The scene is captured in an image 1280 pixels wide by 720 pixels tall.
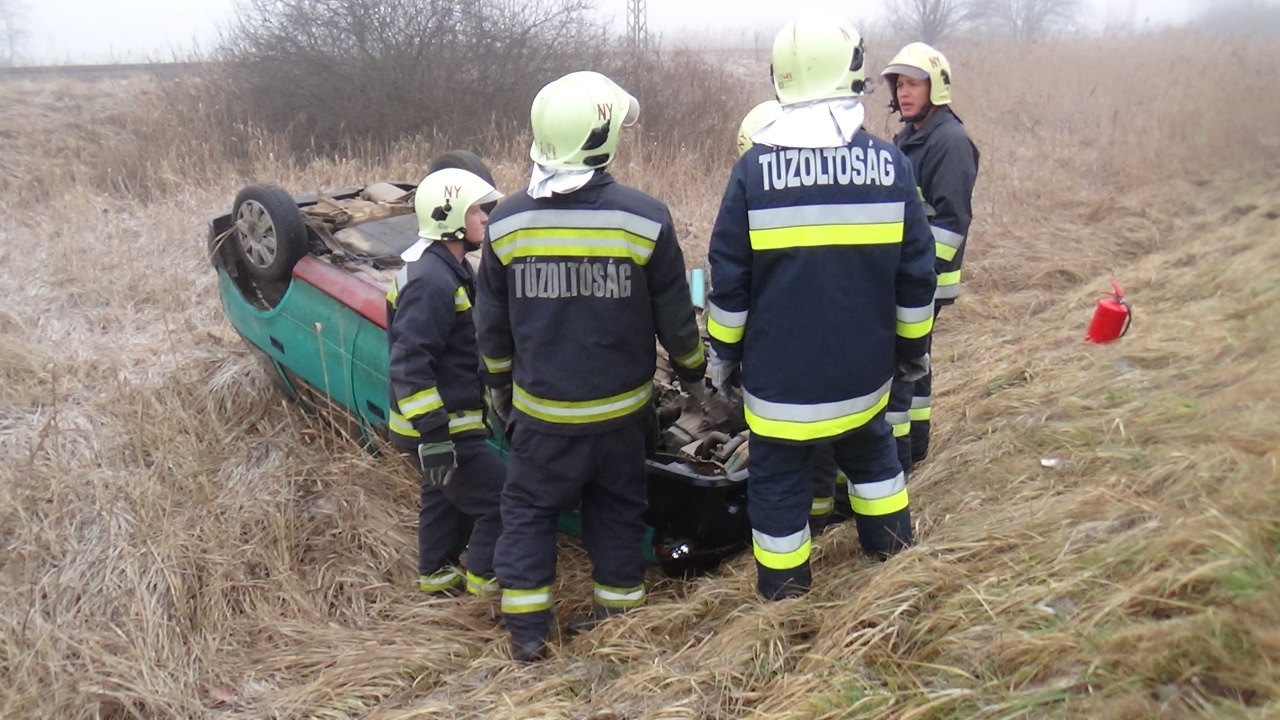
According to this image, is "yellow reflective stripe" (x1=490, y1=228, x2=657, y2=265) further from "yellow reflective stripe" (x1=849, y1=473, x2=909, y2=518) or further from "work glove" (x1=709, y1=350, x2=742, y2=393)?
"yellow reflective stripe" (x1=849, y1=473, x2=909, y2=518)

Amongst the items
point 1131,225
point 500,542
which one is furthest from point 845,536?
point 1131,225

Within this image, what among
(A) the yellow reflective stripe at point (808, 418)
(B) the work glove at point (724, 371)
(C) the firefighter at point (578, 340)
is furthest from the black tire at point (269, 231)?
Result: (A) the yellow reflective stripe at point (808, 418)

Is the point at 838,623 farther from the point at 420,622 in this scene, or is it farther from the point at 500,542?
the point at 420,622

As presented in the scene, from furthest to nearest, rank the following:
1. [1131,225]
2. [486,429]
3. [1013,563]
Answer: [1131,225] < [486,429] < [1013,563]

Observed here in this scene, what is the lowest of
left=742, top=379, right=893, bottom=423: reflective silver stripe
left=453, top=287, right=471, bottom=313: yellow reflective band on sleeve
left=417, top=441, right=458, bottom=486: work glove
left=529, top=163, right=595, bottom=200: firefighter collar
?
left=417, top=441, right=458, bottom=486: work glove

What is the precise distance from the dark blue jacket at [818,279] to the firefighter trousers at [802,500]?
10cm

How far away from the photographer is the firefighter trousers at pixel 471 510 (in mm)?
3148

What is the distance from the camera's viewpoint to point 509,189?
796cm

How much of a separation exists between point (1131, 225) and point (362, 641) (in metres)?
7.30

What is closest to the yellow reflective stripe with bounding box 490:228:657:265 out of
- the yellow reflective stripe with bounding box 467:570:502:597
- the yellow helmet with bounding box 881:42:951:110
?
the yellow reflective stripe with bounding box 467:570:502:597

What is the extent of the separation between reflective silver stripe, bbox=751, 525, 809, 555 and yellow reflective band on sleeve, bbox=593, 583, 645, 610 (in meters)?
0.52

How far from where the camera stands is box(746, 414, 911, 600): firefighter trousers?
8.48ft

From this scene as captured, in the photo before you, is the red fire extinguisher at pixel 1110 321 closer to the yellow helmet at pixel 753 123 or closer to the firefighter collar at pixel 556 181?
the yellow helmet at pixel 753 123

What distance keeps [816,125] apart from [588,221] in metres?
0.66
